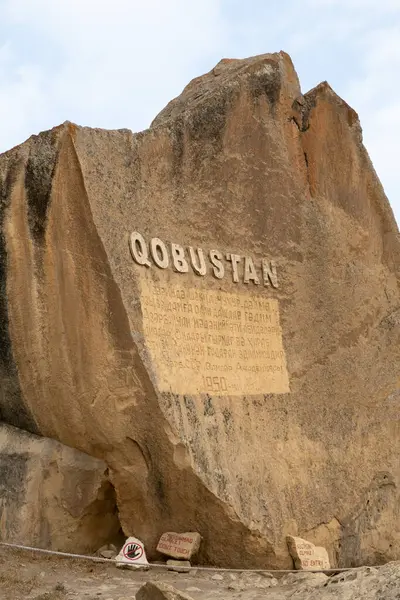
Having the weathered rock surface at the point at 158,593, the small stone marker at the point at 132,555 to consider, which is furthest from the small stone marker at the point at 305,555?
the weathered rock surface at the point at 158,593

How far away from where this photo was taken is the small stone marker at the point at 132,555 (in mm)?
5625

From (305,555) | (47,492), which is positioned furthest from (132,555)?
(305,555)

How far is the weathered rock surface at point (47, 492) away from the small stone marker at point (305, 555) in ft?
4.42

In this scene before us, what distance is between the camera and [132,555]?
5.66 meters

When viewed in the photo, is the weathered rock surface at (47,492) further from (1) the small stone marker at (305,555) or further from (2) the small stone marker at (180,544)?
(1) the small stone marker at (305,555)

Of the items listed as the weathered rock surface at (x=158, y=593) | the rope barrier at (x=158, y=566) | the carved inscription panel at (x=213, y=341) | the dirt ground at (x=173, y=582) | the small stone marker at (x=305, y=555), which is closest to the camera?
the weathered rock surface at (x=158, y=593)

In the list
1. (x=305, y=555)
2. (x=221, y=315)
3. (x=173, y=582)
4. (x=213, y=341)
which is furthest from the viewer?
(x=221, y=315)

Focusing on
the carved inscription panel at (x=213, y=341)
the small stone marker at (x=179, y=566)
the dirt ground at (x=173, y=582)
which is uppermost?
the carved inscription panel at (x=213, y=341)

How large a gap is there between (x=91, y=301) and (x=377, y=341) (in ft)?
10.0

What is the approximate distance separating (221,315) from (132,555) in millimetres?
1825

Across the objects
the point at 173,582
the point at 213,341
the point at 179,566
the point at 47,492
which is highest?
the point at 213,341

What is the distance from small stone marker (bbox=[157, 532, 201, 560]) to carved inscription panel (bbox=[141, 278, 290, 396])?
96 centimetres

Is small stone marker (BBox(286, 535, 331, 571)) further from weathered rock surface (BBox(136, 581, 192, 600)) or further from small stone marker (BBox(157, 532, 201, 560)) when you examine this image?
weathered rock surface (BBox(136, 581, 192, 600))

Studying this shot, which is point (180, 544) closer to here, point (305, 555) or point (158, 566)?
point (158, 566)
